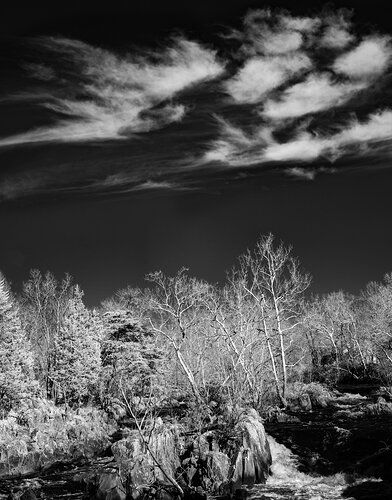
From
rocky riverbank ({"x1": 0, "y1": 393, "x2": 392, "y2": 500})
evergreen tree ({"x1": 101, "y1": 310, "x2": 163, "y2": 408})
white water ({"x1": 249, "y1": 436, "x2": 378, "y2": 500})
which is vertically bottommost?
white water ({"x1": 249, "y1": 436, "x2": 378, "y2": 500})

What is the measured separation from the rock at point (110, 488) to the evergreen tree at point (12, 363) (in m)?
18.3

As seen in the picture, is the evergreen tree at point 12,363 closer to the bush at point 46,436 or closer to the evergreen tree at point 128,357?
the bush at point 46,436

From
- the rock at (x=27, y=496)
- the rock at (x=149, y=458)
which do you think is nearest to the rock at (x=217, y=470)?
the rock at (x=149, y=458)

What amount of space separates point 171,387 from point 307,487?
27312 mm

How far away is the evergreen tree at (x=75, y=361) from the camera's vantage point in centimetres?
3962

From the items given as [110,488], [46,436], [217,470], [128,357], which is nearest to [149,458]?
[110,488]

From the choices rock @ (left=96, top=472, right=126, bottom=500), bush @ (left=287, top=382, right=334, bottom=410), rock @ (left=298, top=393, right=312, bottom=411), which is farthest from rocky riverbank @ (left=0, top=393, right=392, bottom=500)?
bush @ (left=287, top=382, right=334, bottom=410)

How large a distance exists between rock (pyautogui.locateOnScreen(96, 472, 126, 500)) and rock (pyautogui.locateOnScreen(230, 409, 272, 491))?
441 centimetres

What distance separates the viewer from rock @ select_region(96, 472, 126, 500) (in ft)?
56.1

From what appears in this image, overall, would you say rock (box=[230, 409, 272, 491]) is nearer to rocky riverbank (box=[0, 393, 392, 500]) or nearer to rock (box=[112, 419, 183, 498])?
rocky riverbank (box=[0, 393, 392, 500])

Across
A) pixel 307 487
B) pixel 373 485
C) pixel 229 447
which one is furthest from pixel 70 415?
pixel 373 485

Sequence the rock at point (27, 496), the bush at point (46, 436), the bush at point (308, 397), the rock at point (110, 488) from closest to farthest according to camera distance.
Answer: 1. the rock at point (110, 488)
2. the rock at point (27, 496)
3. the bush at point (46, 436)
4. the bush at point (308, 397)

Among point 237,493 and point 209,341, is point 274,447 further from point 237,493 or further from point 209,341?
point 209,341

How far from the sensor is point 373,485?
16.7 m
